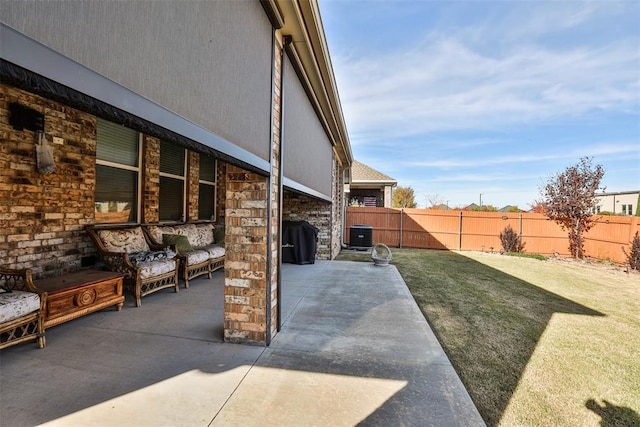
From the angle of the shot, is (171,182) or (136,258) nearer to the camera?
(136,258)

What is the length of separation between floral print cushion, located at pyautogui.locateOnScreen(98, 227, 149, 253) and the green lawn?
4.59 meters

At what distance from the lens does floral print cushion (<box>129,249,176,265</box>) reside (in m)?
4.33

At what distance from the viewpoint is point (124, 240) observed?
4621mm

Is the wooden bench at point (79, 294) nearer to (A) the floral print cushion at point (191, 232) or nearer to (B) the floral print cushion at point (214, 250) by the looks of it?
(A) the floral print cushion at point (191, 232)

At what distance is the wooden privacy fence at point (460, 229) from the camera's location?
12219 millimetres

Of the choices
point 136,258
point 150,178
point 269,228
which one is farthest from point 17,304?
point 150,178

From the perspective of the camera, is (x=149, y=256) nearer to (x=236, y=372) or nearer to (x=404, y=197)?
(x=236, y=372)

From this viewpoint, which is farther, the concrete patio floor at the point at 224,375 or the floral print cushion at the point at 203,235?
the floral print cushion at the point at 203,235

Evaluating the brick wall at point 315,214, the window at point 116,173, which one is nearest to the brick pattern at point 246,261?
the window at point 116,173

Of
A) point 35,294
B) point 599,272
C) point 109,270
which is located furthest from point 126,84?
point 599,272

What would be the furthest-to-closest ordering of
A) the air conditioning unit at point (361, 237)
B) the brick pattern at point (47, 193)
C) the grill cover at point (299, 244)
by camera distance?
the air conditioning unit at point (361, 237) < the grill cover at point (299, 244) < the brick pattern at point (47, 193)

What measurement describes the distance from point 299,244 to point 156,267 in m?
3.82

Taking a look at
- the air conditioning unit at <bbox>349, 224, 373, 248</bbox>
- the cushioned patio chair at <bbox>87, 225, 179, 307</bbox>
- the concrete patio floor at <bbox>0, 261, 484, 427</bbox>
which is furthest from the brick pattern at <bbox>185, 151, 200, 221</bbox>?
the air conditioning unit at <bbox>349, 224, 373, 248</bbox>

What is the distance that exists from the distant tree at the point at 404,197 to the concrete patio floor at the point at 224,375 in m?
24.0
